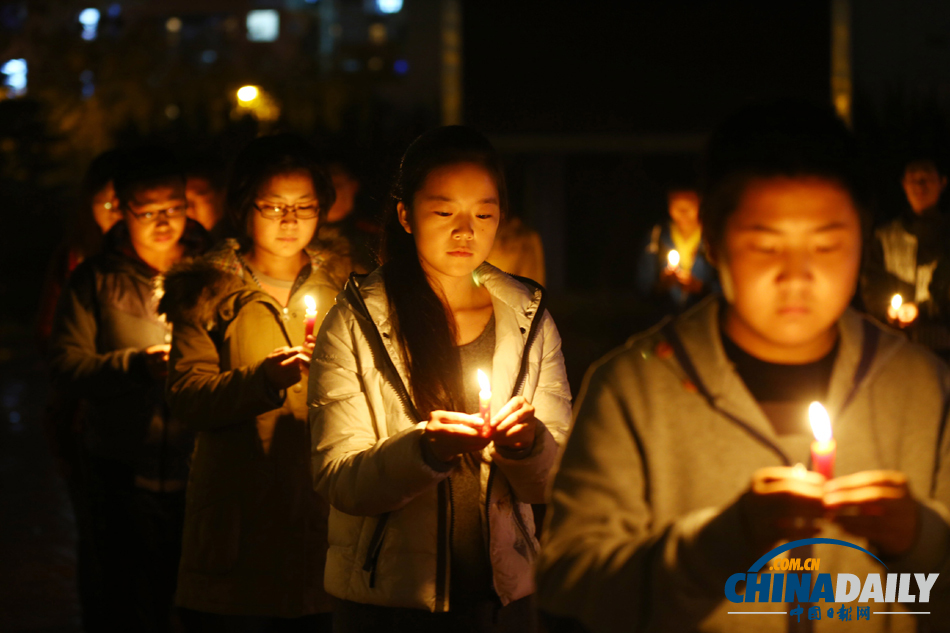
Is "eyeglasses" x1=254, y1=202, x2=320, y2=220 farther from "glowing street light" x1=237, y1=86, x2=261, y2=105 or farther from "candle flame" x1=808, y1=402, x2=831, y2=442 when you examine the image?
"glowing street light" x1=237, y1=86, x2=261, y2=105

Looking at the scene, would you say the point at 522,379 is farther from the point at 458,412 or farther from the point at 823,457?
the point at 823,457

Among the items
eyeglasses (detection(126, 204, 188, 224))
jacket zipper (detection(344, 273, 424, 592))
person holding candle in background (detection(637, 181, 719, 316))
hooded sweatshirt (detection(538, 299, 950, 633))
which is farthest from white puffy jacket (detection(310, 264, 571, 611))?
person holding candle in background (detection(637, 181, 719, 316))

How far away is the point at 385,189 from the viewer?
3.01 metres

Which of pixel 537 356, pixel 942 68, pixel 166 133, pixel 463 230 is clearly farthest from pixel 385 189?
pixel 166 133

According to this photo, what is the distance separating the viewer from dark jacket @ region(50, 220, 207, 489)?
13.9 ft

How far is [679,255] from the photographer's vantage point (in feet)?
26.0

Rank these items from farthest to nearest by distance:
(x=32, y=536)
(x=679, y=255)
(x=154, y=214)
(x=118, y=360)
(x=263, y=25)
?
(x=263, y=25) → (x=679, y=255) → (x=32, y=536) → (x=154, y=214) → (x=118, y=360)

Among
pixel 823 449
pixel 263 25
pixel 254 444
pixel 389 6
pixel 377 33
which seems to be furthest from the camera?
pixel 263 25

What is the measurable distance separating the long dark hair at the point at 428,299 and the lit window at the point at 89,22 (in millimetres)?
35078

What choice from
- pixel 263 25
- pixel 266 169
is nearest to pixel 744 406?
pixel 266 169

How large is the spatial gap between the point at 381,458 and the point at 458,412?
21cm

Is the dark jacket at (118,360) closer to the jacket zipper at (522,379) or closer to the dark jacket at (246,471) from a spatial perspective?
the dark jacket at (246,471)

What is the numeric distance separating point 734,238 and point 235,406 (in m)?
1.99

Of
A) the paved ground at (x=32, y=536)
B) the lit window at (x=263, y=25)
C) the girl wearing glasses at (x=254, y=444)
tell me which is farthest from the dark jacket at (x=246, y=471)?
the lit window at (x=263, y=25)
